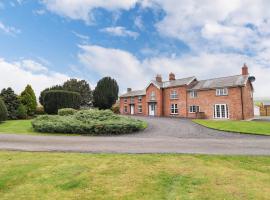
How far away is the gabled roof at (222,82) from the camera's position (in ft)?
112

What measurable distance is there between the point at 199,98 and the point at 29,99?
94.4ft

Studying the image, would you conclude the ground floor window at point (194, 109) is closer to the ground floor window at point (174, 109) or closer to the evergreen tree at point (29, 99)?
the ground floor window at point (174, 109)

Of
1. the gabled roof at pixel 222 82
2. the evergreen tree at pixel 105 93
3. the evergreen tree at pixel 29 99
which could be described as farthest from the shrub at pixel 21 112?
the gabled roof at pixel 222 82

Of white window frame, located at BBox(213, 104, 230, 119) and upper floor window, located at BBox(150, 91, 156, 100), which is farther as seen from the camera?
upper floor window, located at BBox(150, 91, 156, 100)

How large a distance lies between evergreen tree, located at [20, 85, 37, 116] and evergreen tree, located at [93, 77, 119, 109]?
2093 centimetres

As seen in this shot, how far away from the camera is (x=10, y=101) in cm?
3197

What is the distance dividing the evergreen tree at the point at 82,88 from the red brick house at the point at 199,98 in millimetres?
18512

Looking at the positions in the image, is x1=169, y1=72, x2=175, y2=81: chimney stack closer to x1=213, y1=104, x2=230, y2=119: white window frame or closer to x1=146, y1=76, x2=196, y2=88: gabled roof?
x1=146, y1=76, x2=196, y2=88: gabled roof

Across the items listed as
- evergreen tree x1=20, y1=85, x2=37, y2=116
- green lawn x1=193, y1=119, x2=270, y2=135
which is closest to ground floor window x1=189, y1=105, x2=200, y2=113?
green lawn x1=193, y1=119, x2=270, y2=135

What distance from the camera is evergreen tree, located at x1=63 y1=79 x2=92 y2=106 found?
6134 cm

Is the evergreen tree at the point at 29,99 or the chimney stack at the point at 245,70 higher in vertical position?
the chimney stack at the point at 245,70

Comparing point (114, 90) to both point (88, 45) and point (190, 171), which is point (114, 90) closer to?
point (88, 45)

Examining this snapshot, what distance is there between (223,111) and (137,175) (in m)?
31.3

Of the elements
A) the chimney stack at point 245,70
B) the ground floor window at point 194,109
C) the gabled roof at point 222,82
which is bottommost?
the ground floor window at point 194,109
